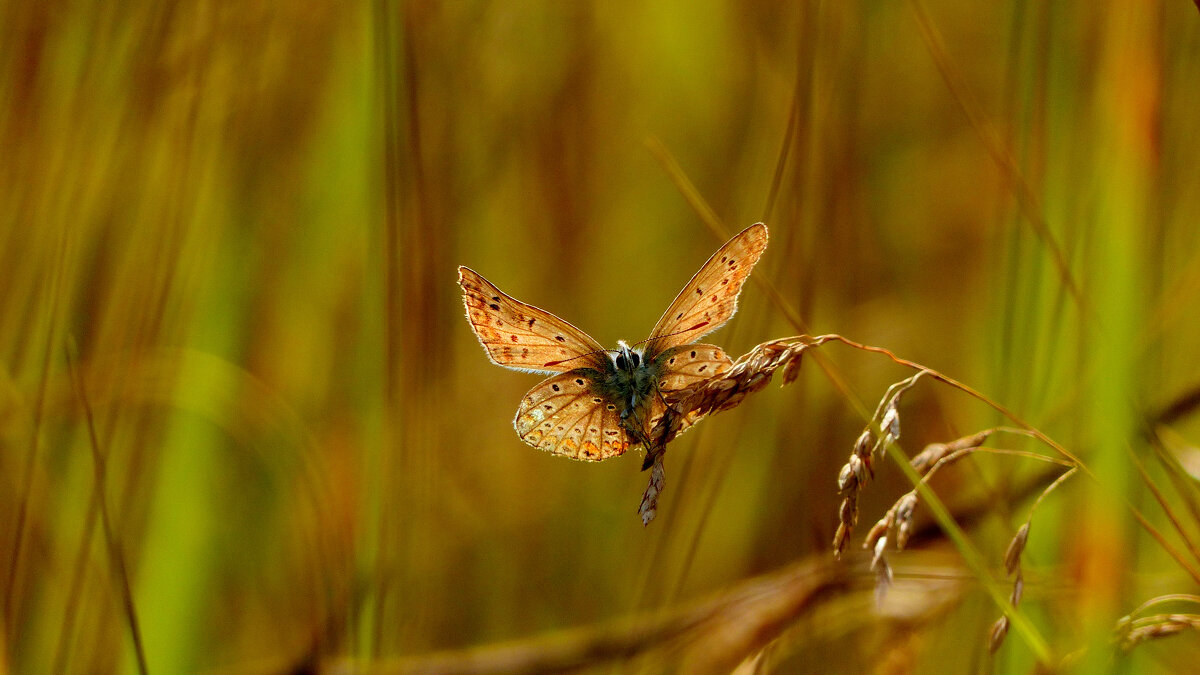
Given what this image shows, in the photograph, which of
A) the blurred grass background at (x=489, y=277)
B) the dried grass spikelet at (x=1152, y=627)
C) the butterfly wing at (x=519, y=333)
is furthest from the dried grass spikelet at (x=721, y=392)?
the dried grass spikelet at (x=1152, y=627)

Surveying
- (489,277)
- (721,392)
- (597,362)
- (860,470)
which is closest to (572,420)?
(597,362)

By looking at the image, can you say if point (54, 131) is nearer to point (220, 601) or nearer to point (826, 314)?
point (220, 601)

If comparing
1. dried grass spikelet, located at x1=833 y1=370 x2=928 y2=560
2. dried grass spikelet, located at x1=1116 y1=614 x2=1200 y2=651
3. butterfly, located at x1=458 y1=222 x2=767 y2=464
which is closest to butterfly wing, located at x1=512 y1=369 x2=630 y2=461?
butterfly, located at x1=458 y1=222 x2=767 y2=464

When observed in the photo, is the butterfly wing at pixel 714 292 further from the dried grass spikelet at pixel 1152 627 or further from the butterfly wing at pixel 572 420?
the dried grass spikelet at pixel 1152 627

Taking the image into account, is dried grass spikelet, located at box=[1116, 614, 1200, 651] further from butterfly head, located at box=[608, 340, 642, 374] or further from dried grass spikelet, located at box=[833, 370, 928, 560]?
butterfly head, located at box=[608, 340, 642, 374]

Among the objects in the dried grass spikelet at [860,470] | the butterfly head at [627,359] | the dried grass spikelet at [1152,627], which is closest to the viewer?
the dried grass spikelet at [1152,627]

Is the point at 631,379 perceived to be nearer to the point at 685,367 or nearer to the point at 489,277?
the point at 685,367
